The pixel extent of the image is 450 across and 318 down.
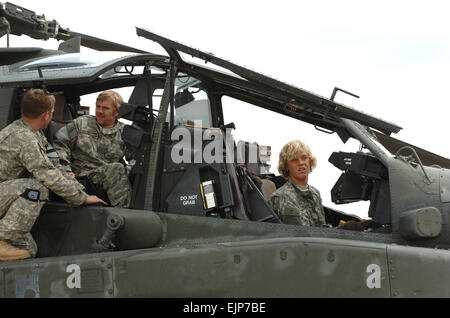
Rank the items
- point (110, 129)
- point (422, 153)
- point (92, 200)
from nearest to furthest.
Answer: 1. point (92, 200)
2. point (110, 129)
3. point (422, 153)

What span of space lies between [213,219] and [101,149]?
4.59 feet

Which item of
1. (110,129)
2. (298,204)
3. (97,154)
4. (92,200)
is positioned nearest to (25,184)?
(92,200)

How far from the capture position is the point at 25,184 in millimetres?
4473

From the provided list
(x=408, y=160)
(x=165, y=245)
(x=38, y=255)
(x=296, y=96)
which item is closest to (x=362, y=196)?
(x=408, y=160)

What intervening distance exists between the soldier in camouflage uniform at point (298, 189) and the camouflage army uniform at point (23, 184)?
4.77ft

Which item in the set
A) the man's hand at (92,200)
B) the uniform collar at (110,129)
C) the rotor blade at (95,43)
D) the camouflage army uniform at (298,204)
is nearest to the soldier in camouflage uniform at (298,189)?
the camouflage army uniform at (298,204)

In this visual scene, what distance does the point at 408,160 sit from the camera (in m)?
4.56

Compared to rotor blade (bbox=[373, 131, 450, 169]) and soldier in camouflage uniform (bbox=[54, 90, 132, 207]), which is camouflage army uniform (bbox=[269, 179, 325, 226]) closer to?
rotor blade (bbox=[373, 131, 450, 169])

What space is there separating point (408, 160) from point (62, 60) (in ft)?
8.66

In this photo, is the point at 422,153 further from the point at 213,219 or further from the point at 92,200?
the point at 92,200

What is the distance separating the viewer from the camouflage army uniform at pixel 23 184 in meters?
4.41

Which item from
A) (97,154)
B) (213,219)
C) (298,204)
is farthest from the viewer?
(97,154)
